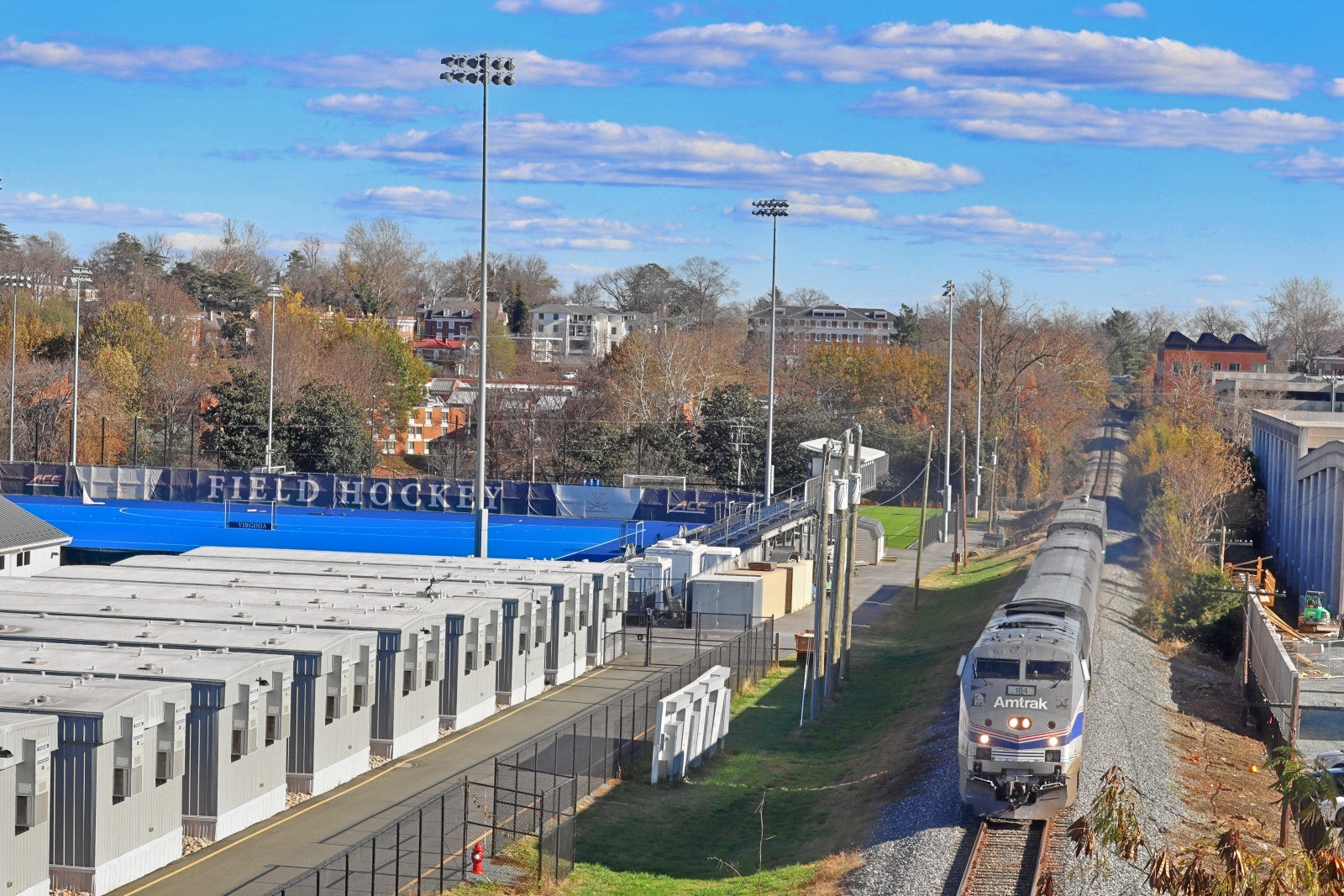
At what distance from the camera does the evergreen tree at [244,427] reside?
258ft

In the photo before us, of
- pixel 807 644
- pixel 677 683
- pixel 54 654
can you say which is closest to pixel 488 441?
pixel 807 644

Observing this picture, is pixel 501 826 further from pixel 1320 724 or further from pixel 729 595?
pixel 729 595

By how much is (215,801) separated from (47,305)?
97.3 meters

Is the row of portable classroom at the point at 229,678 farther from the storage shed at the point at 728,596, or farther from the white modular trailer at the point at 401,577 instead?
the storage shed at the point at 728,596

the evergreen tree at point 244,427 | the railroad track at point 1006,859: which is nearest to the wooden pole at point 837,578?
the railroad track at point 1006,859

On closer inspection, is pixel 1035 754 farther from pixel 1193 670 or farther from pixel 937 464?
pixel 937 464

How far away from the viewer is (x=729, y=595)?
44281 millimetres

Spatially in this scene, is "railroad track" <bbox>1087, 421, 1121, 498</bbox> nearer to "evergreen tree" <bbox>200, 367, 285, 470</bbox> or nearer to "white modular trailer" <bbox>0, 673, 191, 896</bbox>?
"evergreen tree" <bbox>200, 367, 285, 470</bbox>

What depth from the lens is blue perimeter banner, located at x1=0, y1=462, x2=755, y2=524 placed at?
217 feet

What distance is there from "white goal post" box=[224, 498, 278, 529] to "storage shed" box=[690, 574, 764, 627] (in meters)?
24.1

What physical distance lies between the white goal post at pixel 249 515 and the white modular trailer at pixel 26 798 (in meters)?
44.3

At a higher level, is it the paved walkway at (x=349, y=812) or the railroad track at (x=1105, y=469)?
the railroad track at (x=1105, y=469)

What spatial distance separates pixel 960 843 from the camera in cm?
2066

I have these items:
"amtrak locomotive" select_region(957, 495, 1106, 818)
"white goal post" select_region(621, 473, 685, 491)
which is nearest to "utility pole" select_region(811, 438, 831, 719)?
"amtrak locomotive" select_region(957, 495, 1106, 818)
